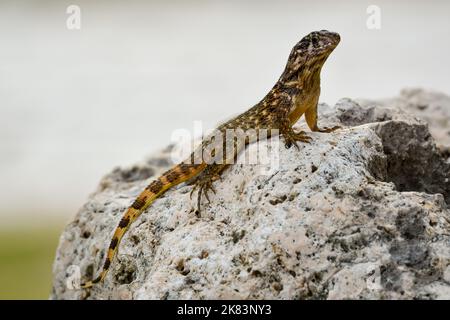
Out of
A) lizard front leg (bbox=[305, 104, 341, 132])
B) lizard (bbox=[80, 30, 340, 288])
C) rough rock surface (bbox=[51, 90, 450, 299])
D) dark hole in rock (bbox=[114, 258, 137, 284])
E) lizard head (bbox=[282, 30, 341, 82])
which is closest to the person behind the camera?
rough rock surface (bbox=[51, 90, 450, 299])

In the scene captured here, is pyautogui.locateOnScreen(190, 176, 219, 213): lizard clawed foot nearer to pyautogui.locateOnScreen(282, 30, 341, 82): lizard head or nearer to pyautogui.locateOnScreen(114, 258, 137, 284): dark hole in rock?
pyautogui.locateOnScreen(114, 258, 137, 284): dark hole in rock

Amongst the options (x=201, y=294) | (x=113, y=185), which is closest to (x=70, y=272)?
(x=113, y=185)

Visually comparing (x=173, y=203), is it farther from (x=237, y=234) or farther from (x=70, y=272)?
(x=70, y=272)

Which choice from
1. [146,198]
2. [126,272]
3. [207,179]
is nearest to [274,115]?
[207,179]

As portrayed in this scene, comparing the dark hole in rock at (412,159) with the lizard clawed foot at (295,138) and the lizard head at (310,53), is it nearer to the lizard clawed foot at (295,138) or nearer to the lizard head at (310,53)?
the lizard head at (310,53)

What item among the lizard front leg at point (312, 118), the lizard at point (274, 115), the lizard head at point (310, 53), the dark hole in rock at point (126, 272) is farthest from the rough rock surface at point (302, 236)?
the lizard head at point (310, 53)

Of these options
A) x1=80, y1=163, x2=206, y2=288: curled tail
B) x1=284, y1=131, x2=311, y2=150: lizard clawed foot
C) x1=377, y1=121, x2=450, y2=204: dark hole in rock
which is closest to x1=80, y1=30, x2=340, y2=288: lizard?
x1=80, y1=163, x2=206, y2=288: curled tail

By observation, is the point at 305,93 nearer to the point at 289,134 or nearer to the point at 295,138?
the point at 289,134
